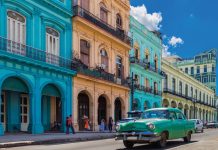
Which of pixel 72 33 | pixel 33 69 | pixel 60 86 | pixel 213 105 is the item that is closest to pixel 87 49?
pixel 72 33

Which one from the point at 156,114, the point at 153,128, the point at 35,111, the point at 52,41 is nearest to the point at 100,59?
the point at 52,41

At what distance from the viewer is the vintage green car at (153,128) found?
14.5m

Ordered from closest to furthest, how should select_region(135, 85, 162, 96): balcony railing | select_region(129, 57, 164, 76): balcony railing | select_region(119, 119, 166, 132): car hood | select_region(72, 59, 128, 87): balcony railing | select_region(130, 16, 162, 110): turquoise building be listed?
select_region(119, 119, 166, 132): car hood → select_region(72, 59, 128, 87): balcony railing → select_region(129, 57, 164, 76): balcony railing → select_region(130, 16, 162, 110): turquoise building → select_region(135, 85, 162, 96): balcony railing

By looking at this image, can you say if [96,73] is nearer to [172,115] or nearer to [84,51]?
[84,51]

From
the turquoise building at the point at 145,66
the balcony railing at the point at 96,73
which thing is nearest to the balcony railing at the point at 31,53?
the balcony railing at the point at 96,73

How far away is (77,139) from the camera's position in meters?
21.5

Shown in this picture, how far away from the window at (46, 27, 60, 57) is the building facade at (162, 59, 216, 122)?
26.6m

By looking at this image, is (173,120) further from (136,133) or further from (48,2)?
(48,2)

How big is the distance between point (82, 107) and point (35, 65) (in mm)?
9111

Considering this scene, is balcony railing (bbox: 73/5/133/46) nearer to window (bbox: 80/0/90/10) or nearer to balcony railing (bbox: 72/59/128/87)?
window (bbox: 80/0/90/10)

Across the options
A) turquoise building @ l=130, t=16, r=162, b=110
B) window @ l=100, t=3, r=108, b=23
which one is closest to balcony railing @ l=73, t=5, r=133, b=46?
window @ l=100, t=3, r=108, b=23

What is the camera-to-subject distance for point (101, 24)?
34312 mm

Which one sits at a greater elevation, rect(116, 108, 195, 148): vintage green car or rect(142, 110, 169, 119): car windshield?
rect(142, 110, 169, 119): car windshield

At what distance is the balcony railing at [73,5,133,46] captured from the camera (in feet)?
99.8
